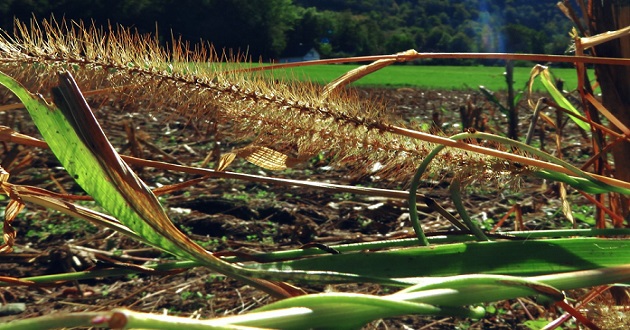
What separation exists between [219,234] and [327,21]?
5.97 m

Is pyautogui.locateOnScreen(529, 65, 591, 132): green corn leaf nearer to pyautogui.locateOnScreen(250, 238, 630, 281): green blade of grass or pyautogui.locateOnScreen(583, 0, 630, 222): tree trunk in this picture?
pyautogui.locateOnScreen(583, 0, 630, 222): tree trunk

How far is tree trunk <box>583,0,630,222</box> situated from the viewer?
0.87m

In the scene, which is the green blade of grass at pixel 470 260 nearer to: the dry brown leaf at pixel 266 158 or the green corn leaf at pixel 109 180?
the green corn leaf at pixel 109 180

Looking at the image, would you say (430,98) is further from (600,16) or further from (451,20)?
(451,20)

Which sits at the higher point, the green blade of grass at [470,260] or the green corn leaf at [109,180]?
the green corn leaf at [109,180]

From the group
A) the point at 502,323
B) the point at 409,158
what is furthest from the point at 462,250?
the point at 502,323

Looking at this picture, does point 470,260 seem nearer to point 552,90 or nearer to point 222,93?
point 222,93

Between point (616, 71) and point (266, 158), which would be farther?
point (616, 71)

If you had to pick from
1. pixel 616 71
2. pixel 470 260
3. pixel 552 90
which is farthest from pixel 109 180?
pixel 616 71

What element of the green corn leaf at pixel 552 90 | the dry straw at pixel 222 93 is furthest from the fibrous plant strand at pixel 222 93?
the green corn leaf at pixel 552 90

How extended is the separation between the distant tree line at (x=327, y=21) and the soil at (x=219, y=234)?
1.24ft

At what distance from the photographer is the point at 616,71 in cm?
90

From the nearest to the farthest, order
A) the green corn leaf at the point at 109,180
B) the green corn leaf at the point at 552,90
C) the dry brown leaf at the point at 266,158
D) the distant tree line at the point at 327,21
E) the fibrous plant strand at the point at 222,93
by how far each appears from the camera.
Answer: the green corn leaf at the point at 109,180
the fibrous plant strand at the point at 222,93
the dry brown leaf at the point at 266,158
the green corn leaf at the point at 552,90
the distant tree line at the point at 327,21

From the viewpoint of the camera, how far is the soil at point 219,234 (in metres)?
0.96
